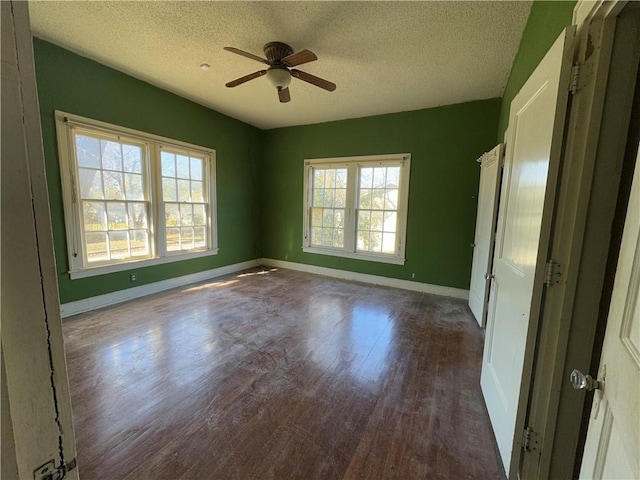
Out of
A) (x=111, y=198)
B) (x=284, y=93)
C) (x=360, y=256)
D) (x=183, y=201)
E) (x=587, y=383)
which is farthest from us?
(x=360, y=256)

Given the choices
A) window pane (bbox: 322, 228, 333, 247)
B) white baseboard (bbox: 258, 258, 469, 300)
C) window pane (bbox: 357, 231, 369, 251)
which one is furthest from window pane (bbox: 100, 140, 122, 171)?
window pane (bbox: 357, 231, 369, 251)

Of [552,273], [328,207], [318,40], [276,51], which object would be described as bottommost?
[552,273]

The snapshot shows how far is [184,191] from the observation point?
4.27 metres

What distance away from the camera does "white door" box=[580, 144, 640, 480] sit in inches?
23.5

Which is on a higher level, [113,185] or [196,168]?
[196,168]

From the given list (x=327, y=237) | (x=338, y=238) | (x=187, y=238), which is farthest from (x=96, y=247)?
(x=338, y=238)

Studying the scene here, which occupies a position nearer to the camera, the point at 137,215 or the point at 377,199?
the point at 137,215

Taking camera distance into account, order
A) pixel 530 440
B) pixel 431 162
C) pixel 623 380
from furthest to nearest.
A: pixel 431 162 < pixel 530 440 < pixel 623 380

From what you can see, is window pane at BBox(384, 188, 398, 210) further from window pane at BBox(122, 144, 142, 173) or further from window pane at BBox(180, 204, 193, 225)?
window pane at BBox(122, 144, 142, 173)

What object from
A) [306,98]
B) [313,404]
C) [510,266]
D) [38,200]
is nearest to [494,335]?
[510,266]

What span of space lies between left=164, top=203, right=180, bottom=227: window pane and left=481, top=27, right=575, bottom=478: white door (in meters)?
4.10

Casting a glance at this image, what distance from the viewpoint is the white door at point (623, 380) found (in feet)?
1.96

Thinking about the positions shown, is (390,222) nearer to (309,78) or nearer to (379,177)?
(379,177)

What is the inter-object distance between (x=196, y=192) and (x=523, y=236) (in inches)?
173
